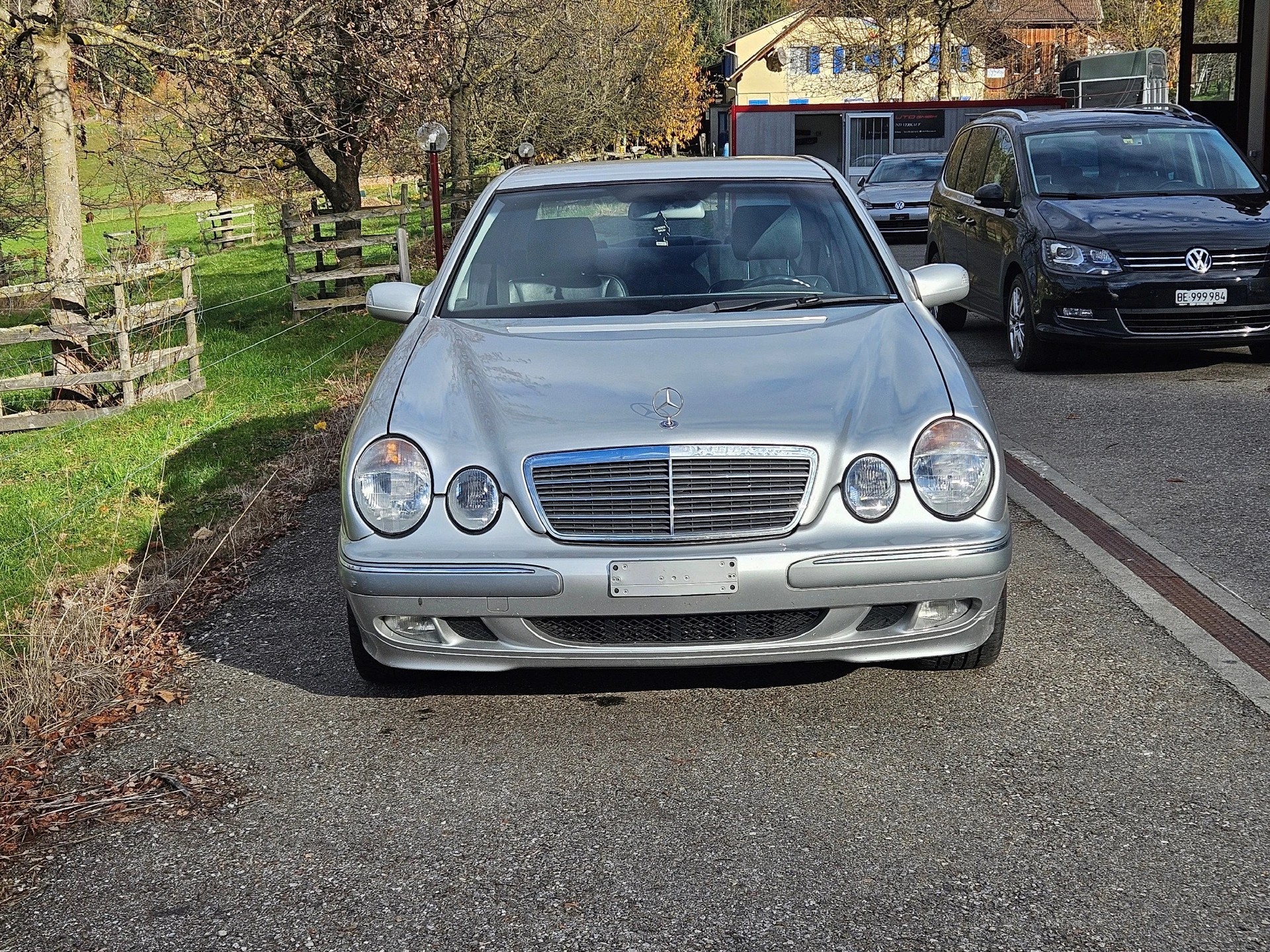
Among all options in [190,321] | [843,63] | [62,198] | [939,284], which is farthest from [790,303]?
[843,63]

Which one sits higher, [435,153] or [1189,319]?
[435,153]

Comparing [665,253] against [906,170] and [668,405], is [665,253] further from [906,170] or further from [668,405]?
[906,170]

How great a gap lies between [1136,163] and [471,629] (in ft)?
29.0

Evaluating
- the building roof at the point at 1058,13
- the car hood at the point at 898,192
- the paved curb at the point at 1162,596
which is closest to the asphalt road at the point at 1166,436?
the paved curb at the point at 1162,596

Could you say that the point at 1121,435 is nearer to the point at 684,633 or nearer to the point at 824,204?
the point at 824,204

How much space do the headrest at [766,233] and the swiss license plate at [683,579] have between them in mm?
1902

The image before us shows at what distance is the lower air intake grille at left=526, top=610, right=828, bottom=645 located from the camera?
4230mm

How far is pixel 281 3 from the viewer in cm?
1542

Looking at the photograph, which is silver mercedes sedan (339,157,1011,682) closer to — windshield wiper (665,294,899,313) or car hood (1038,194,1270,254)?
windshield wiper (665,294,899,313)

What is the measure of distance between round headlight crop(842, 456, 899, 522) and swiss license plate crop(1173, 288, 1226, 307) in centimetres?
677

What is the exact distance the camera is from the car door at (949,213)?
513 inches

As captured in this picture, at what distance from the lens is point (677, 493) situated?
4184 mm

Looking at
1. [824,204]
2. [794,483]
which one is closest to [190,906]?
[794,483]

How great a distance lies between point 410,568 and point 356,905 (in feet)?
3.55
